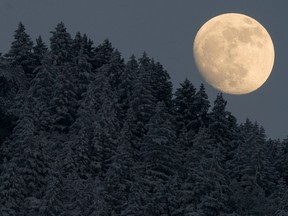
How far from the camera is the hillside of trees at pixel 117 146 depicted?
56438mm

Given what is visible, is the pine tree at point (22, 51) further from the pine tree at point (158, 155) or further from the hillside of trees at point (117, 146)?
the pine tree at point (158, 155)

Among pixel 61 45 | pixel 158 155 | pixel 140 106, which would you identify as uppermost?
pixel 61 45

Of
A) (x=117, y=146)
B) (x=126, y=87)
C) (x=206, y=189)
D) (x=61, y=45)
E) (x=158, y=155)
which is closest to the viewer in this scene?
(x=206, y=189)

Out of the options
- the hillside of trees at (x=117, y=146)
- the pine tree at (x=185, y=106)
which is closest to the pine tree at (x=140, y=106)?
the hillside of trees at (x=117, y=146)

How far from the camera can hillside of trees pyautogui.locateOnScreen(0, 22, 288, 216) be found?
5644cm

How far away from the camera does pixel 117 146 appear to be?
7000 centimetres

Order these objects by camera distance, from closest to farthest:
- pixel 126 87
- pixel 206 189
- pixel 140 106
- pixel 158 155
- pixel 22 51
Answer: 1. pixel 206 189
2. pixel 158 155
3. pixel 140 106
4. pixel 126 87
5. pixel 22 51

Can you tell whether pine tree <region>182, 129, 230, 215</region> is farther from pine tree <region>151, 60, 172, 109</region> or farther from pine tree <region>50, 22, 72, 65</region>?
pine tree <region>50, 22, 72, 65</region>

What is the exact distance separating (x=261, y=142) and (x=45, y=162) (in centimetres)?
2570

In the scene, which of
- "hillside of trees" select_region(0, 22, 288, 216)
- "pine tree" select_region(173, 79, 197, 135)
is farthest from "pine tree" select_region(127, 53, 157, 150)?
"pine tree" select_region(173, 79, 197, 135)

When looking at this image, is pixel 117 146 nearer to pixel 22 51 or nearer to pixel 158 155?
pixel 158 155

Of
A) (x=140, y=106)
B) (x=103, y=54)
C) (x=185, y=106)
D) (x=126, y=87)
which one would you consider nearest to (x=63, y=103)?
(x=140, y=106)

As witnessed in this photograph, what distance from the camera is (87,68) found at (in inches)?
3556

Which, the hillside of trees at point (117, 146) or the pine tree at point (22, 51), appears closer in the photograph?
the hillside of trees at point (117, 146)
